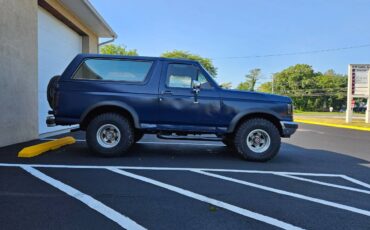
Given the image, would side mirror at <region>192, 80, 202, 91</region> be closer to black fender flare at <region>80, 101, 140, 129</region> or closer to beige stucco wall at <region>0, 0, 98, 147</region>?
black fender flare at <region>80, 101, 140, 129</region>

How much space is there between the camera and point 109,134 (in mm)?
6656

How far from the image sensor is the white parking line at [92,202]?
321 centimetres

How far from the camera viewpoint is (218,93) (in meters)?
6.72

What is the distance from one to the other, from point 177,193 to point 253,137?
3.02 metres

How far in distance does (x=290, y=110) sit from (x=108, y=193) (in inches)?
172

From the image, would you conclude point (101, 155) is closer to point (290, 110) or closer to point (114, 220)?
point (114, 220)

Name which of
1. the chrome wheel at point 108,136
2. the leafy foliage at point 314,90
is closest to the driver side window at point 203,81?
the chrome wheel at point 108,136

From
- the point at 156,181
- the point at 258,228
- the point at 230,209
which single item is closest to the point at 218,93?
the point at 156,181

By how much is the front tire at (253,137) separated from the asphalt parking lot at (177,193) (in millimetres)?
225

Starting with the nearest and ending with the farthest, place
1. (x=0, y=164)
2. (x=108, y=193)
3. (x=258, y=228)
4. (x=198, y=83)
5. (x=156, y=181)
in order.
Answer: (x=258, y=228), (x=108, y=193), (x=156, y=181), (x=0, y=164), (x=198, y=83)

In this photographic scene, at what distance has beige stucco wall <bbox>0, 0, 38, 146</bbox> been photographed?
7.34 m

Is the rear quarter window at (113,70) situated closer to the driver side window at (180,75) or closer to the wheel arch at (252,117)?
the driver side window at (180,75)

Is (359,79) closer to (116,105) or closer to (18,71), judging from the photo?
(116,105)

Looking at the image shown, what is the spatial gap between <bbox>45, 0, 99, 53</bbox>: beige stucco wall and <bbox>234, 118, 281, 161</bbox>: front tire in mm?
7235
